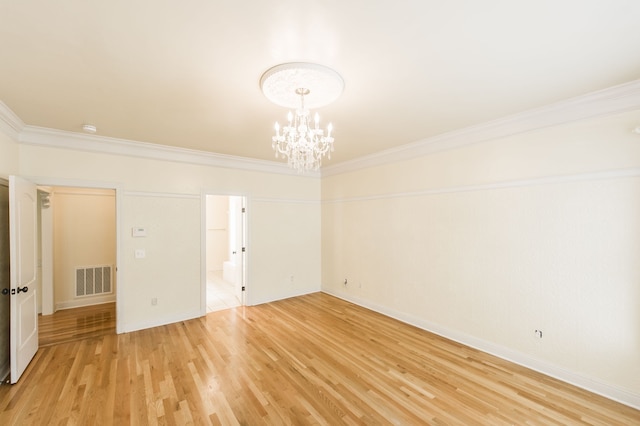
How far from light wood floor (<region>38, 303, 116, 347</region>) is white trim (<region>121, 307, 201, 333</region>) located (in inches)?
9.1

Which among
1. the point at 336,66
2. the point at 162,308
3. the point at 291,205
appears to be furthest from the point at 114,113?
the point at 291,205

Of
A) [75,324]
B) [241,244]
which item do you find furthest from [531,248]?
[75,324]

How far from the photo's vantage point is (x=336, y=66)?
6.86 feet

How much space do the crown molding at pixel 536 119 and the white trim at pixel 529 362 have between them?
2558mm

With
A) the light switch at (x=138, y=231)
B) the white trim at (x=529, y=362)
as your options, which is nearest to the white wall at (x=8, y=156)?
the light switch at (x=138, y=231)

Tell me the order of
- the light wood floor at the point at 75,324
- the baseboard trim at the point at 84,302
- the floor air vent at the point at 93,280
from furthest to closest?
1. the floor air vent at the point at 93,280
2. the baseboard trim at the point at 84,302
3. the light wood floor at the point at 75,324

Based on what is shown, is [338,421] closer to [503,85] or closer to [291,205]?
[503,85]

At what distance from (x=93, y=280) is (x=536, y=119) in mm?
7573

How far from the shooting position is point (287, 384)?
2699 millimetres

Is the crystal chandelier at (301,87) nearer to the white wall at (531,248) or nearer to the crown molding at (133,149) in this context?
the white wall at (531,248)

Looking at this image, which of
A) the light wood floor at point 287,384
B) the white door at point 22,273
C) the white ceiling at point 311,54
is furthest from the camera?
the white door at point 22,273

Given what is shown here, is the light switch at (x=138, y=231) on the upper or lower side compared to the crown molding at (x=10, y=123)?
lower

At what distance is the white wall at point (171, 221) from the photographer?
12.4 ft

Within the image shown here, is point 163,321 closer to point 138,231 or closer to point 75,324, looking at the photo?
point 75,324
